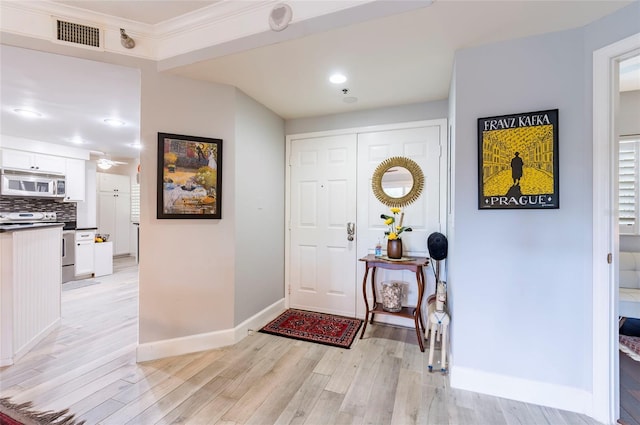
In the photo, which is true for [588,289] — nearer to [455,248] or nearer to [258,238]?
[455,248]

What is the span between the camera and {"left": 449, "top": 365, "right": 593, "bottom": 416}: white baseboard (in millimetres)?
1703

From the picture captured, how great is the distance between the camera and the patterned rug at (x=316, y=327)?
267 centimetres

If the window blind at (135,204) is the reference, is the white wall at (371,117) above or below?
above

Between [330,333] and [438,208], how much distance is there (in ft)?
5.49

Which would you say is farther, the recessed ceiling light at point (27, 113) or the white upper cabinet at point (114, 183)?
the white upper cabinet at point (114, 183)

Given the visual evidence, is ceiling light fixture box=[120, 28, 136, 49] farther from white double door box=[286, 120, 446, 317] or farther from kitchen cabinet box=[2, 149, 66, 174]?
kitchen cabinet box=[2, 149, 66, 174]

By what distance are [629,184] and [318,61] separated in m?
3.49

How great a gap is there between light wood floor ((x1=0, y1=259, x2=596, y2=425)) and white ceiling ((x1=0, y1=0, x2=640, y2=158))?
2350 mm

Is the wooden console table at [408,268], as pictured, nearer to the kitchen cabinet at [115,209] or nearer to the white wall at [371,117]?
the white wall at [371,117]

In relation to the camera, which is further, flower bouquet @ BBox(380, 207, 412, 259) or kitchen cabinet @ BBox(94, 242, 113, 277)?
kitchen cabinet @ BBox(94, 242, 113, 277)

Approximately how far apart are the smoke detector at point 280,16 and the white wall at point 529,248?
47.5 inches

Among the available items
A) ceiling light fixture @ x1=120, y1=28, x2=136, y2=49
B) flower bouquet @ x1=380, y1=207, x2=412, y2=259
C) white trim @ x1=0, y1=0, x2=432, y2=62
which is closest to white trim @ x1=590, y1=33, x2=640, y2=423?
white trim @ x1=0, y1=0, x2=432, y2=62

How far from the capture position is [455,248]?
2.00 m

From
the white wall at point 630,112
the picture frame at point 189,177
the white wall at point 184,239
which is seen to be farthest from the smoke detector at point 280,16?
the white wall at point 630,112
